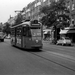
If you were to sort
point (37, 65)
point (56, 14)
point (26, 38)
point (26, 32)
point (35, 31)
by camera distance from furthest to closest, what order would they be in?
1. point (56, 14)
2. point (26, 32)
3. point (26, 38)
4. point (35, 31)
5. point (37, 65)

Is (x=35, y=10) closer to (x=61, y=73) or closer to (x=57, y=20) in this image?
(x=57, y=20)

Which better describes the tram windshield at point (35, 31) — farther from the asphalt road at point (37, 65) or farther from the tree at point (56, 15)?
the tree at point (56, 15)

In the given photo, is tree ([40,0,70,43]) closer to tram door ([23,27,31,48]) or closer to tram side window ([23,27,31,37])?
tram side window ([23,27,31,37])

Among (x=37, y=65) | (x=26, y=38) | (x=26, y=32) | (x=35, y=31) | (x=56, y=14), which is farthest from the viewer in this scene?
(x=56, y=14)

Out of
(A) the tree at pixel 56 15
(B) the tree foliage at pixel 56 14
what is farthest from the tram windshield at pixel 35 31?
(A) the tree at pixel 56 15

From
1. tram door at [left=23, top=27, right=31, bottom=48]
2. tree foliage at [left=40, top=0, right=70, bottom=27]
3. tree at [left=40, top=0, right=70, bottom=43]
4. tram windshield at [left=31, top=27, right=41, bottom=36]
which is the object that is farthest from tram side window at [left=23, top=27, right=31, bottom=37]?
tree at [left=40, top=0, right=70, bottom=43]

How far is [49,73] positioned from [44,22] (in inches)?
1172

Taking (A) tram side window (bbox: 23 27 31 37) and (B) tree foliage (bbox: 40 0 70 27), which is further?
(B) tree foliage (bbox: 40 0 70 27)

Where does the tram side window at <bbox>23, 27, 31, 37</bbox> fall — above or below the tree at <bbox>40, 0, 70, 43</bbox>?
below

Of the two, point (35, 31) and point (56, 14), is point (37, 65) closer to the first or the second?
point (35, 31)

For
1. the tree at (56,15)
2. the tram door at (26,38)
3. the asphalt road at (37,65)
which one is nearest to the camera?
the asphalt road at (37,65)

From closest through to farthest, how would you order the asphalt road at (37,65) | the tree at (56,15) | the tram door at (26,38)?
the asphalt road at (37,65)
the tram door at (26,38)
the tree at (56,15)

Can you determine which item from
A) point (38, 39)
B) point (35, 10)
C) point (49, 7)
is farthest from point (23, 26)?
point (35, 10)

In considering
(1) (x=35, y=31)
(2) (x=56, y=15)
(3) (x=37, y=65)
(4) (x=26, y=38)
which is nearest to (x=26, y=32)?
(4) (x=26, y=38)
